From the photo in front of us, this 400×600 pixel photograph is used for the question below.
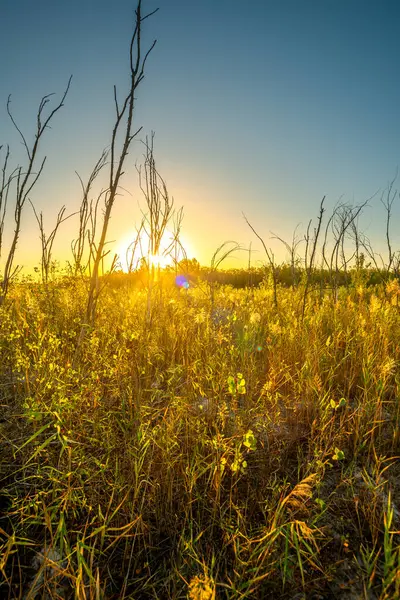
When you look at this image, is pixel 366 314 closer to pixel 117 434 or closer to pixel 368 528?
pixel 368 528

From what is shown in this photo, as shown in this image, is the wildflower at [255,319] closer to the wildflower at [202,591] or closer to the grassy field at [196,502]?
the grassy field at [196,502]

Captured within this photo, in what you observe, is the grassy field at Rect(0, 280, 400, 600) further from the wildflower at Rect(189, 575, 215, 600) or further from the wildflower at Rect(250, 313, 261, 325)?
the wildflower at Rect(250, 313, 261, 325)

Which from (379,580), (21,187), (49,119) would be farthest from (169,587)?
(49,119)

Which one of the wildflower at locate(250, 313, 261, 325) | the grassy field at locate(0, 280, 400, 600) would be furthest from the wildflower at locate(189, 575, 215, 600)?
the wildflower at locate(250, 313, 261, 325)

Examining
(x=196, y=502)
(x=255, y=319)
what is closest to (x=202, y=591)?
(x=196, y=502)

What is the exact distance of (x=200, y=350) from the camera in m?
2.83

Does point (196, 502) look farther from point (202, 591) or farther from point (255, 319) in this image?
point (255, 319)

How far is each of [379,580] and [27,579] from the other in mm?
1436

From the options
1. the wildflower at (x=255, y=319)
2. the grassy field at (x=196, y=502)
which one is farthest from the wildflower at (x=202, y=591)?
the wildflower at (x=255, y=319)

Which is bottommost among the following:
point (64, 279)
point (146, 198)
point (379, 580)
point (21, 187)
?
point (379, 580)

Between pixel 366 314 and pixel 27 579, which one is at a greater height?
pixel 366 314

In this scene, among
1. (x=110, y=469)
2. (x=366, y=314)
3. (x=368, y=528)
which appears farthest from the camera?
(x=366, y=314)

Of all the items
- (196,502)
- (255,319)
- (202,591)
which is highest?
(255,319)

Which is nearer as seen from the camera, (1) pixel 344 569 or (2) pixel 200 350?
(1) pixel 344 569
